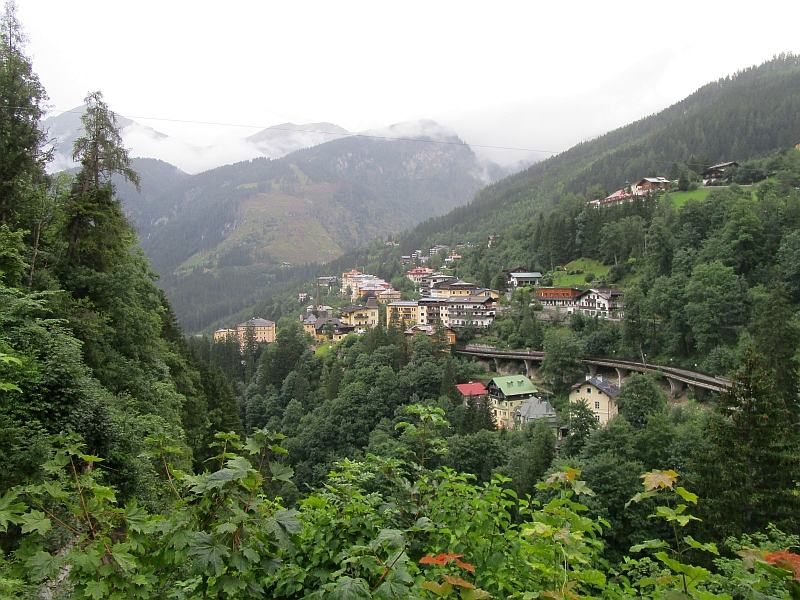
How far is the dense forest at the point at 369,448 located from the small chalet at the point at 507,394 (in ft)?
8.34

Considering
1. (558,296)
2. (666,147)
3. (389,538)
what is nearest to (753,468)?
(389,538)

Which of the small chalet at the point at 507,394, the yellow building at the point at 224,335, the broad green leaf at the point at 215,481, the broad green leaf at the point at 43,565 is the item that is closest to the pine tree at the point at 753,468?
the broad green leaf at the point at 215,481

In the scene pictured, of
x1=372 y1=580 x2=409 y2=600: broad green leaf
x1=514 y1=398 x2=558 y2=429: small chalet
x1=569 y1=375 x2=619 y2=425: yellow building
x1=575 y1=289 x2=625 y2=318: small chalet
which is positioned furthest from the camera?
x1=575 y1=289 x2=625 y2=318: small chalet

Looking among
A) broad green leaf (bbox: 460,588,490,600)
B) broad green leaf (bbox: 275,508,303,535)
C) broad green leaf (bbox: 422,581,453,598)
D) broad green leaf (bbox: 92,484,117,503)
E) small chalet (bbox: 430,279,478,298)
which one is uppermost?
broad green leaf (bbox: 92,484,117,503)

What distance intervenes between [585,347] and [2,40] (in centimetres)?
4326

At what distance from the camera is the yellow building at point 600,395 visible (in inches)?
1379

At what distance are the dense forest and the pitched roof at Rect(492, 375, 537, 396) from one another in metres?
2.30

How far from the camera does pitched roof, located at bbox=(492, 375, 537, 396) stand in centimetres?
4019

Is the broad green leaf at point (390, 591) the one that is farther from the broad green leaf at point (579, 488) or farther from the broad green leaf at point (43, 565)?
the broad green leaf at point (43, 565)

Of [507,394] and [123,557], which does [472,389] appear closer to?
[507,394]

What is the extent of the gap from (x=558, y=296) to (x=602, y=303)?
18.5 ft

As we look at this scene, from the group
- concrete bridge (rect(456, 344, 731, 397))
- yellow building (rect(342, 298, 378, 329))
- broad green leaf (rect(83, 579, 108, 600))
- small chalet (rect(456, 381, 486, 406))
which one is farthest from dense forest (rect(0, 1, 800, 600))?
yellow building (rect(342, 298, 378, 329))

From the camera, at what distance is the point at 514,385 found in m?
40.8

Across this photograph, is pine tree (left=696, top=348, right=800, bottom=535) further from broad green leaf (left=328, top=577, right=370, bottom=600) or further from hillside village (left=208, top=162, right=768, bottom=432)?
broad green leaf (left=328, top=577, right=370, bottom=600)
